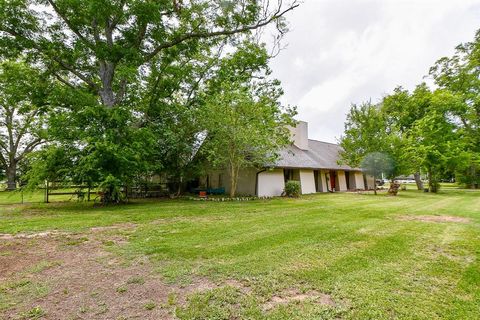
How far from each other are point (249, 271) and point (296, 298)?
0.92m

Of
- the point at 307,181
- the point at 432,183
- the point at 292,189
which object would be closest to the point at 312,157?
the point at 307,181

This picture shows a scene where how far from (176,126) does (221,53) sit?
6392 mm

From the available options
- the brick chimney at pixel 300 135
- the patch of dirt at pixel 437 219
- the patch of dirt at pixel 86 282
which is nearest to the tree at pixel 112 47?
the patch of dirt at pixel 86 282

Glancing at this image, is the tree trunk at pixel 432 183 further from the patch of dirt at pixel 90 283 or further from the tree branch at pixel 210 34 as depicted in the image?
the patch of dirt at pixel 90 283

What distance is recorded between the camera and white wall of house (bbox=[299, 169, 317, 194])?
1804 centimetres

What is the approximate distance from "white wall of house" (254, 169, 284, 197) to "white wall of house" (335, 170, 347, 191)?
26.4 ft

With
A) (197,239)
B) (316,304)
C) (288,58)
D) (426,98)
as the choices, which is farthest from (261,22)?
(426,98)

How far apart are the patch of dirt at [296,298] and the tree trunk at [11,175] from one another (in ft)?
114

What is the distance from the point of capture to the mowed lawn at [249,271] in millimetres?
2646

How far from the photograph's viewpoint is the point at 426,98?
23.7 m

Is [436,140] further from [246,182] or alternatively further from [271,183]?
[246,182]

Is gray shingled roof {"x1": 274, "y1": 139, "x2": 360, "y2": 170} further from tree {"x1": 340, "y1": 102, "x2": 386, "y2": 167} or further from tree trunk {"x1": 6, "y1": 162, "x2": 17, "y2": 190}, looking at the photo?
tree trunk {"x1": 6, "y1": 162, "x2": 17, "y2": 190}

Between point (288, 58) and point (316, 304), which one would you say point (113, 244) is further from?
point (288, 58)

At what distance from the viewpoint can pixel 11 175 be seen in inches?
1072
